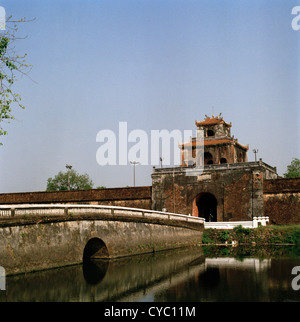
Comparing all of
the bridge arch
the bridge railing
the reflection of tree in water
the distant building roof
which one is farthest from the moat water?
the distant building roof

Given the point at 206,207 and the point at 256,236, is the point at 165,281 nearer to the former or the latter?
the point at 256,236

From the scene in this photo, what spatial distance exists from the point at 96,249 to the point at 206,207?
18253mm

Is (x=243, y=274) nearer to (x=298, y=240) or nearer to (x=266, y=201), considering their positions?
(x=298, y=240)

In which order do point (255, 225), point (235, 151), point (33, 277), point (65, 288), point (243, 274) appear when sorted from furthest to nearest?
point (235, 151)
point (255, 225)
point (243, 274)
point (33, 277)
point (65, 288)

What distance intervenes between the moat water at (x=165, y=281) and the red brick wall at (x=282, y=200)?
10.5 m

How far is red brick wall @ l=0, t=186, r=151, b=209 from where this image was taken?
34594 millimetres

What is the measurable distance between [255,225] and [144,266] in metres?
12.9

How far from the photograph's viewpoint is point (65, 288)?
1200cm

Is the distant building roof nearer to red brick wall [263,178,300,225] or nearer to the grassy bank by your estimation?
red brick wall [263,178,300,225]

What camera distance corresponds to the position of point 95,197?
3544cm

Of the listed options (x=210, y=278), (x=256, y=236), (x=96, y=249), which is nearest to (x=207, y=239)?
(x=256, y=236)

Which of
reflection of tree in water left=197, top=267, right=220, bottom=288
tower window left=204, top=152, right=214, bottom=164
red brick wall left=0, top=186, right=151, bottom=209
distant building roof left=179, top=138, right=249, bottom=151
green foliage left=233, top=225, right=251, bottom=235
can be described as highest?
distant building roof left=179, top=138, right=249, bottom=151

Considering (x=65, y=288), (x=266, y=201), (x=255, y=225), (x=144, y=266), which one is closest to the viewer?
(x=65, y=288)

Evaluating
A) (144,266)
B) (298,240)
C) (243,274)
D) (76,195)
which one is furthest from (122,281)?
(76,195)
